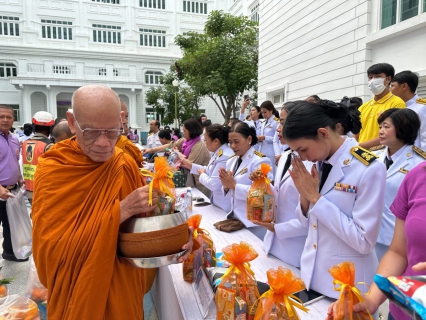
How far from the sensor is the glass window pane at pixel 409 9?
20.3 feet

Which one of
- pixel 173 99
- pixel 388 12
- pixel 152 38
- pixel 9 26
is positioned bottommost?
pixel 388 12

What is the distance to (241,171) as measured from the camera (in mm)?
3139

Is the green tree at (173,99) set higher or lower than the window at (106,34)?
lower

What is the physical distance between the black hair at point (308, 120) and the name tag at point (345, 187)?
30 cm

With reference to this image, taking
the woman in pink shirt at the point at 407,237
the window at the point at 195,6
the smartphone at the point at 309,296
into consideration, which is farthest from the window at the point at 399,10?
the window at the point at 195,6

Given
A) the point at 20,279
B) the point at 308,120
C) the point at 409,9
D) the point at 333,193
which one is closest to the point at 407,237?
the point at 333,193

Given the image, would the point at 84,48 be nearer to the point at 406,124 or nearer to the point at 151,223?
the point at 406,124

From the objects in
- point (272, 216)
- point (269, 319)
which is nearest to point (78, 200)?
point (269, 319)

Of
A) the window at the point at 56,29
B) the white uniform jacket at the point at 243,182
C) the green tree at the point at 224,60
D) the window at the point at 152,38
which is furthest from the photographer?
the window at the point at 152,38

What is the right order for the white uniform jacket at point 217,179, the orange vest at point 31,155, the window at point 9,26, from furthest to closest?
the window at point 9,26
the orange vest at point 31,155
the white uniform jacket at point 217,179

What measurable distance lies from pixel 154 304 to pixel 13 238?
2.20 m

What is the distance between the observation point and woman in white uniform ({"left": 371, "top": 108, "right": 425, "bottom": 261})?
9.01ft

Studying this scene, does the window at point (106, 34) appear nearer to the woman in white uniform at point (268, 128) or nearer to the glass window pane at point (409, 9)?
the woman in white uniform at point (268, 128)

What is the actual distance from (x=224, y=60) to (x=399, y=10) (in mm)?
9006
